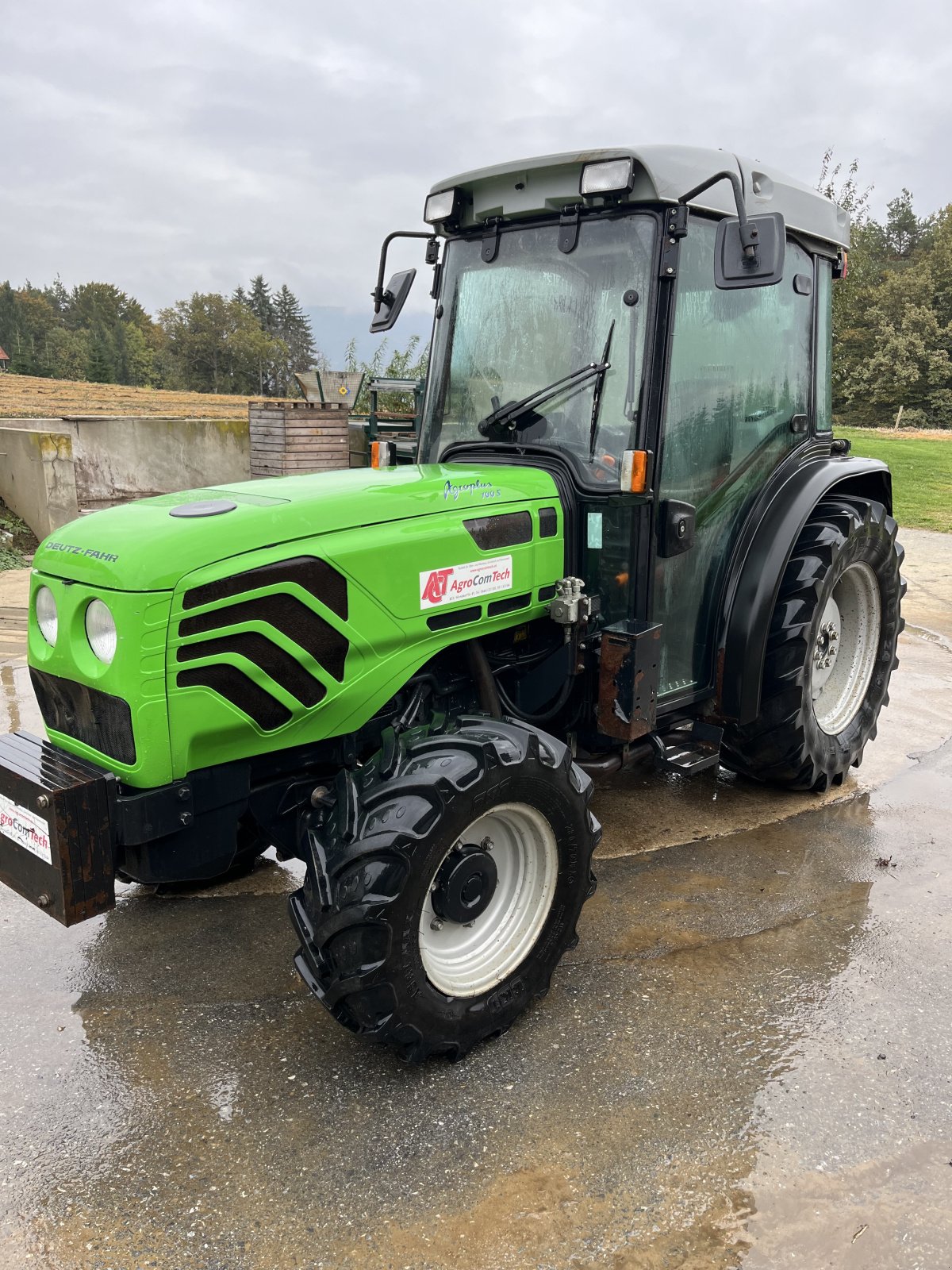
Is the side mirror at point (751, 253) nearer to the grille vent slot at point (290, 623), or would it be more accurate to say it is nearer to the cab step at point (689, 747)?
the grille vent slot at point (290, 623)

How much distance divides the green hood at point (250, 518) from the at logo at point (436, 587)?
18cm

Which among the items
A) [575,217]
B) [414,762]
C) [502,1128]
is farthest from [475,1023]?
[575,217]

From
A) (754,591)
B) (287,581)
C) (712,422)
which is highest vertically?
(712,422)

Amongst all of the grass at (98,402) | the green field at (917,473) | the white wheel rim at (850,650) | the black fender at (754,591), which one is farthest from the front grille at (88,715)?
the grass at (98,402)

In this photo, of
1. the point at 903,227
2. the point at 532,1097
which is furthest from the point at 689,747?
the point at 903,227

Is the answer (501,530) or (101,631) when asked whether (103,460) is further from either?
(101,631)

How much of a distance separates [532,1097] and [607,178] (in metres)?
2.71

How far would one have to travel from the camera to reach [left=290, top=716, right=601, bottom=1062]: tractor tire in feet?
7.90

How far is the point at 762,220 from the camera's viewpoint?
9.10 ft

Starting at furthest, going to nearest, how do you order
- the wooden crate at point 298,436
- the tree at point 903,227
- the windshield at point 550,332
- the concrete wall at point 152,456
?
the tree at point 903,227 → the concrete wall at point 152,456 → the wooden crate at point 298,436 → the windshield at point 550,332

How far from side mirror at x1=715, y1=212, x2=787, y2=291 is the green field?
570cm

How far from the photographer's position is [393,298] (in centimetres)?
379

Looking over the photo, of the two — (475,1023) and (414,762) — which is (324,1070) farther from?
(414,762)

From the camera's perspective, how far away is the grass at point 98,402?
64.7 feet
